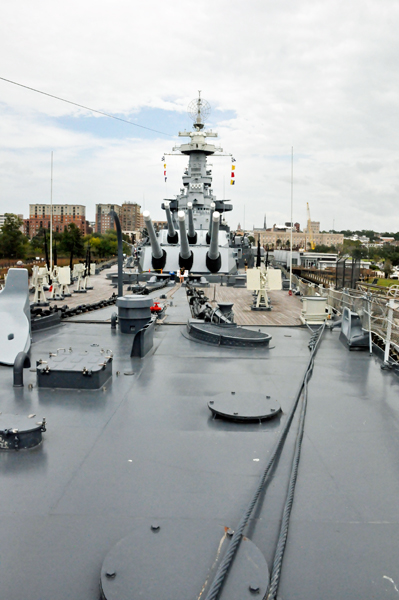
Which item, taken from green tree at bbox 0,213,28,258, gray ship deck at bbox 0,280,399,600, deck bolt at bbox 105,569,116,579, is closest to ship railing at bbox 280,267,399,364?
gray ship deck at bbox 0,280,399,600

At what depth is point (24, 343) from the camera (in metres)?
4.36

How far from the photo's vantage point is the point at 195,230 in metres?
19.5

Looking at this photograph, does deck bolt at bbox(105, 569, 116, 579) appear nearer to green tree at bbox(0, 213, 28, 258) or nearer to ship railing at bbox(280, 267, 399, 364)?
ship railing at bbox(280, 267, 399, 364)

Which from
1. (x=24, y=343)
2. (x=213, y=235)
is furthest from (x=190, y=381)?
(x=213, y=235)

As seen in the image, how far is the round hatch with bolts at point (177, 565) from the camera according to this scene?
142 centimetres

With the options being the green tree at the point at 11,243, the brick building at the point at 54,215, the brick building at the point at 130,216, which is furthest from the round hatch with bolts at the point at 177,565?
the brick building at the point at 130,216

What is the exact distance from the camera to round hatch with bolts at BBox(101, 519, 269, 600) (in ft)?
4.66

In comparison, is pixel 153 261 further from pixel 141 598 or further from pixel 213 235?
pixel 141 598

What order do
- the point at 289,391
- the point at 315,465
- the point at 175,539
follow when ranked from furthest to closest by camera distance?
the point at 289,391 < the point at 315,465 < the point at 175,539

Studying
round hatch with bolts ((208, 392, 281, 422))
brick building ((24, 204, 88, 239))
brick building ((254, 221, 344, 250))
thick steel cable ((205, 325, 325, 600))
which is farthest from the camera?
brick building ((254, 221, 344, 250))

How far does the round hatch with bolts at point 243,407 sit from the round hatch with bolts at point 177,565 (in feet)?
3.98

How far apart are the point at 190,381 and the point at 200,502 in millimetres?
2024

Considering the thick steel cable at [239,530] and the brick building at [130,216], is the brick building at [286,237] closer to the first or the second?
the brick building at [130,216]

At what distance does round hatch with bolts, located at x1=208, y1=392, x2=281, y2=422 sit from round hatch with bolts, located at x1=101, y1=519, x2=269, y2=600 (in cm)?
121
